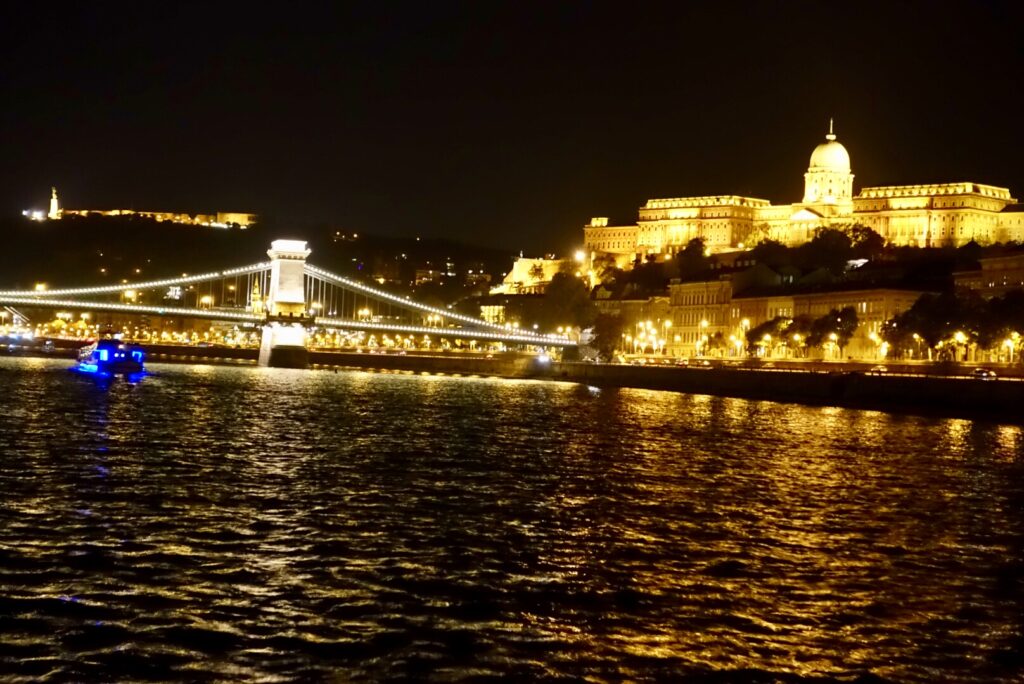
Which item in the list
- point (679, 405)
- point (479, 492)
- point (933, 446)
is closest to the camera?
point (479, 492)

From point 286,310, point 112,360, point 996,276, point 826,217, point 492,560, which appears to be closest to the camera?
point 492,560

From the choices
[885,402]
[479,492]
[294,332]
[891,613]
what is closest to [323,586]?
[891,613]

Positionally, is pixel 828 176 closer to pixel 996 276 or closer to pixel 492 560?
pixel 996 276

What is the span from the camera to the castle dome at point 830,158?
115 meters

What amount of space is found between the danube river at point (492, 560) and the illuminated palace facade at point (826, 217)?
83.0m

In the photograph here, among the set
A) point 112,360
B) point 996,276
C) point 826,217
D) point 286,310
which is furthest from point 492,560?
point 826,217

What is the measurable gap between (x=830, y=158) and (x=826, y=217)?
21.8ft

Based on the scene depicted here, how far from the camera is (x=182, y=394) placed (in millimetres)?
37469

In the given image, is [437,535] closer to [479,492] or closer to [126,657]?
[479,492]

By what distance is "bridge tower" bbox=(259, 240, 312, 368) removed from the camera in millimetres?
71688

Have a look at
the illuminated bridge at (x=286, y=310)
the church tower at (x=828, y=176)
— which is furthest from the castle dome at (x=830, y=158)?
the illuminated bridge at (x=286, y=310)

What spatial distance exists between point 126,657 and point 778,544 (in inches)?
261

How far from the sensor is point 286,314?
73.2 meters

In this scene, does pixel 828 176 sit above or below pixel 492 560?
above
